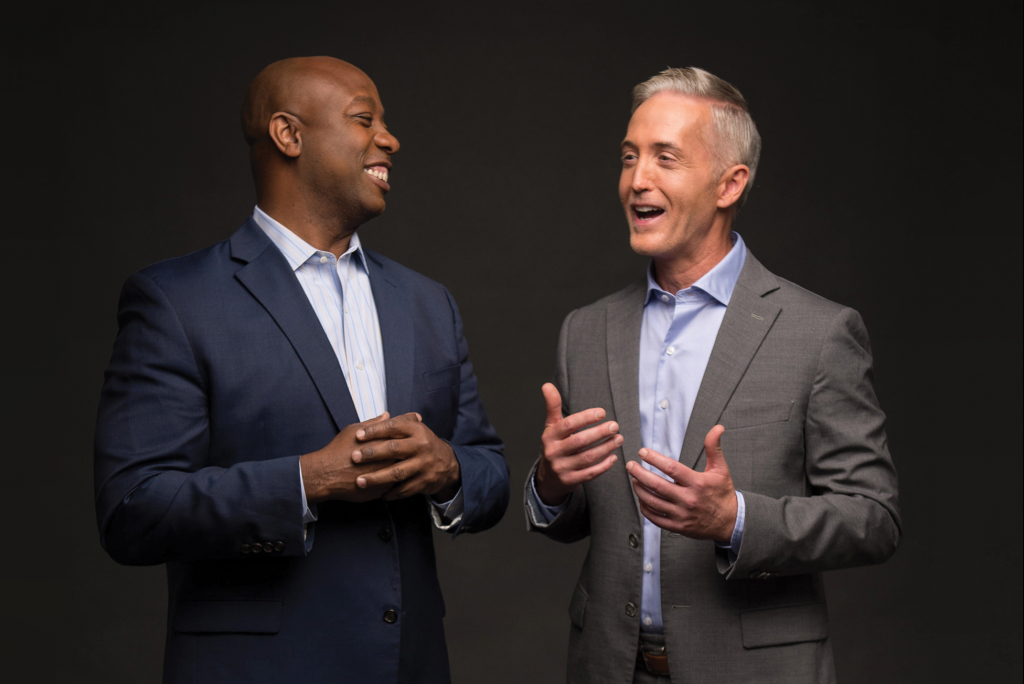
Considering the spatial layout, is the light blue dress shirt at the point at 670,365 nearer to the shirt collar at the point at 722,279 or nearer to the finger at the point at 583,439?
the shirt collar at the point at 722,279

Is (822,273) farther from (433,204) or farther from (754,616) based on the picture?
(754,616)

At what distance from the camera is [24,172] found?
14.7 ft

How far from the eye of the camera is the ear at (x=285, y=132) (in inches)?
106

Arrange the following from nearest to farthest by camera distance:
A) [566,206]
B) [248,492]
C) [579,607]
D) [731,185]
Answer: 1. [248,492]
2. [579,607]
3. [731,185]
4. [566,206]

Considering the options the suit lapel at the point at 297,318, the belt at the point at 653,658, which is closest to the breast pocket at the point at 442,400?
the suit lapel at the point at 297,318

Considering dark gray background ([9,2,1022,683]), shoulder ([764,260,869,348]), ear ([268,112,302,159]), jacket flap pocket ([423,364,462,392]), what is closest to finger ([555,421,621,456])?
jacket flap pocket ([423,364,462,392])

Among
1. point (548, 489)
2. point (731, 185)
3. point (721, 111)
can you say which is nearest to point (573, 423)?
point (548, 489)

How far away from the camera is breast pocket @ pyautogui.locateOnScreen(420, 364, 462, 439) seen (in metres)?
2.69

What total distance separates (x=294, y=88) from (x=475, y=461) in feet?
3.32

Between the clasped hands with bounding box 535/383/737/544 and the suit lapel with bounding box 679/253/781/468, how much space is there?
7.8 inches

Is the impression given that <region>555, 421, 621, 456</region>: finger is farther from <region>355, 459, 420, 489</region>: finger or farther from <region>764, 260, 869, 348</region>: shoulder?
<region>764, 260, 869, 348</region>: shoulder

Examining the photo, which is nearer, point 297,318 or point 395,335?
point 297,318

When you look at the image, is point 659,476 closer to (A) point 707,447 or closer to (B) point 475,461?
(A) point 707,447

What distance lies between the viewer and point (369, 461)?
2340mm
